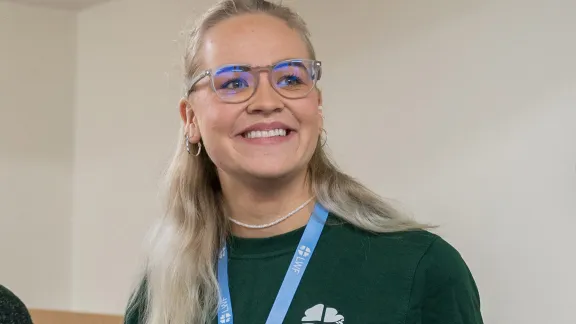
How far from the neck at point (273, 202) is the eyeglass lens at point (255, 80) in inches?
7.7

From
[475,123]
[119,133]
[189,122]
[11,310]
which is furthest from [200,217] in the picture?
[119,133]

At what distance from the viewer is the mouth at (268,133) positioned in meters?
1.53

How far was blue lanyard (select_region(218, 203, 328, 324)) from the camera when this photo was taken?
4.94ft

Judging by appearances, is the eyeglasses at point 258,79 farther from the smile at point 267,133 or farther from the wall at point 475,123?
the wall at point 475,123

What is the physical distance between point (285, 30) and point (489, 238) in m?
0.87

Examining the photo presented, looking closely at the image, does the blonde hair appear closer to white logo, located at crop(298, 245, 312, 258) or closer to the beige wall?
white logo, located at crop(298, 245, 312, 258)

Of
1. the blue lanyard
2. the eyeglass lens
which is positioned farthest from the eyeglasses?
the blue lanyard

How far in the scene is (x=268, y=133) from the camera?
1530mm

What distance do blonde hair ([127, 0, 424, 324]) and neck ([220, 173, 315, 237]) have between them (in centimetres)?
4

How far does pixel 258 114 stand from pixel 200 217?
1.23ft

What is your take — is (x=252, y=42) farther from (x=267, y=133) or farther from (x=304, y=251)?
(x=304, y=251)

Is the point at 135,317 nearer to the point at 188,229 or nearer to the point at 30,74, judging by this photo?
the point at 188,229

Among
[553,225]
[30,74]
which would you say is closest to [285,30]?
[553,225]

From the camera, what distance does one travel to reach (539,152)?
1931 millimetres
